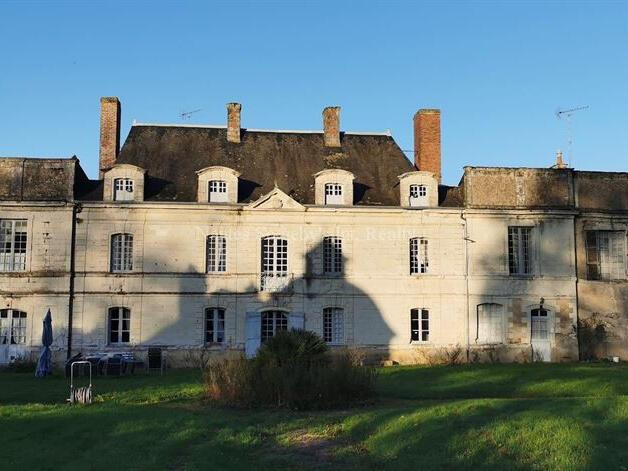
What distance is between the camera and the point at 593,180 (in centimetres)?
3059

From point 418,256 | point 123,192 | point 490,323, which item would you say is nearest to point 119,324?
point 123,192

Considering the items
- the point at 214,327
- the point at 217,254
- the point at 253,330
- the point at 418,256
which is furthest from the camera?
the point at 418,256

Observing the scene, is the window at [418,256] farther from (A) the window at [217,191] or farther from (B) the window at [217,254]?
(A) the window at [217,191]

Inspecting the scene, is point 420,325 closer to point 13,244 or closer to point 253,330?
point 253,330

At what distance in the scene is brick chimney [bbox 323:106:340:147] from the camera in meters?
32.5

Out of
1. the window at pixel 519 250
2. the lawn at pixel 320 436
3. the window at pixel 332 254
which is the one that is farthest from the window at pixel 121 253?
the window at pixel 519 250

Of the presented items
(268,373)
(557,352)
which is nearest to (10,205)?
(268,373)

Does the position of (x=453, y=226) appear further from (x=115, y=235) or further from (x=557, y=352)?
(x=115, y=235)

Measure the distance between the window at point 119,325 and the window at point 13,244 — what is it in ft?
12.1

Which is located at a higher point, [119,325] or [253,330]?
[119,325]

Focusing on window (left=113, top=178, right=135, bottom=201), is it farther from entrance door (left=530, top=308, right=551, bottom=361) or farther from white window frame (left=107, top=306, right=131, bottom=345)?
entrance door (left=530, top=308, right=551, bottom=361)

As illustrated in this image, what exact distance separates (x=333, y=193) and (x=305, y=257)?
2.78 m

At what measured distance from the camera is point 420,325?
96.4ft

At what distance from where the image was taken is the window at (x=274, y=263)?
28812mm
